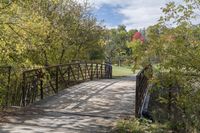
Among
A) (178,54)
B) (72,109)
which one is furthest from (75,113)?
(178,54)

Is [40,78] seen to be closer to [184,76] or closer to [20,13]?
[20,13]

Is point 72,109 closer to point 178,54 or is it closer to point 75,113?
point 75,113

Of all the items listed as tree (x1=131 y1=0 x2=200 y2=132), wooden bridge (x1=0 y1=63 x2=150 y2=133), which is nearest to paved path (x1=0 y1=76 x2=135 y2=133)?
wooden bridge (x1=0 y1=63 x2=150 y2=133)

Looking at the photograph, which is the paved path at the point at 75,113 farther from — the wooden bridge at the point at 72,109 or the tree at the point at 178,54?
the tree at the point at 178,54

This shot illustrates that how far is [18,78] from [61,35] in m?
6.60

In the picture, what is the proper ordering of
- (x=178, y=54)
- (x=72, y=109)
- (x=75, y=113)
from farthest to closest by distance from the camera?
(x=72, y=109), (x=75, y=113), (x=178, y=54)

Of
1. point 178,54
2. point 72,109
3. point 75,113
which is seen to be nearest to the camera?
point 178,54

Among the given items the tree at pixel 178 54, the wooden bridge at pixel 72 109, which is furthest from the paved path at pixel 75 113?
the tree at pixel 178 54

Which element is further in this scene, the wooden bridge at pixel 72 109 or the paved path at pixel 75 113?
the wooden bridge at pixel 72 109

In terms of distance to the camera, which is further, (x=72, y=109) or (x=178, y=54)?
(x=72, y=109)

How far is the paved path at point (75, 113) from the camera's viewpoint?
9.09m

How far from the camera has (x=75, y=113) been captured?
11.1m

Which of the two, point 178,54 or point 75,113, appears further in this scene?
point 75,113

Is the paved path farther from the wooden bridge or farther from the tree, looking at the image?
the tree
